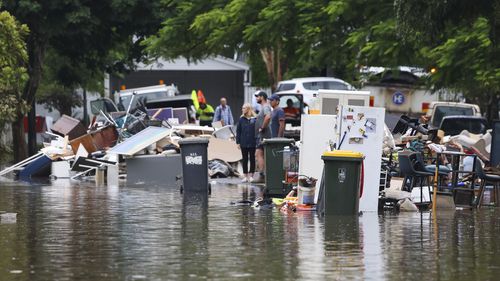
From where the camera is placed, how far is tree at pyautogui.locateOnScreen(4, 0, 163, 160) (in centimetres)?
3628

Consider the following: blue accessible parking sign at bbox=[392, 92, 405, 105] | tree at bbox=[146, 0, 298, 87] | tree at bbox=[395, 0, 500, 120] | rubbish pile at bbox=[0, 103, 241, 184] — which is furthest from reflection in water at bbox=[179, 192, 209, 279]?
blue accessible parking sign at bbox=[392, 92, 405, 105]

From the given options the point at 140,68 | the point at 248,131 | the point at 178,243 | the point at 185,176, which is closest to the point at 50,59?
the point at 140,68

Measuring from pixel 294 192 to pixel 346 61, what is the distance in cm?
1571

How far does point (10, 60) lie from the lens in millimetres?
20484

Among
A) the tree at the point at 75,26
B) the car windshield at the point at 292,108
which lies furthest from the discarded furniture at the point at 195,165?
the car windshield at the point at 292,108

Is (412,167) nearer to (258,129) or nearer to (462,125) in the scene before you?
(258,129)

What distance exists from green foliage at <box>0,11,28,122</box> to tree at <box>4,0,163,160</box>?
35.4 ft

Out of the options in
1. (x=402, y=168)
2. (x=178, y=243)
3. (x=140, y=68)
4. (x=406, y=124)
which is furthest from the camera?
(x=140, y=68)

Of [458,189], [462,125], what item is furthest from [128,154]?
[458,189]

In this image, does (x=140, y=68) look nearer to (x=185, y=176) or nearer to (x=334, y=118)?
(x=185, y=176)

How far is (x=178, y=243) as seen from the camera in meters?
13.3

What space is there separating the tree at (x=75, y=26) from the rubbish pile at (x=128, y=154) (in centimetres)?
437

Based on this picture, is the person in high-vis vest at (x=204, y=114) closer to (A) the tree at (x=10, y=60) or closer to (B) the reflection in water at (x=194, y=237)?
(A) the tree at (x=10, y=60)

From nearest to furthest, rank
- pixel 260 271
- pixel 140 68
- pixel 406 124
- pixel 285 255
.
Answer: pixel 260 271 → pixel 285 255 → pixel 406 124 → pixel 140 68
